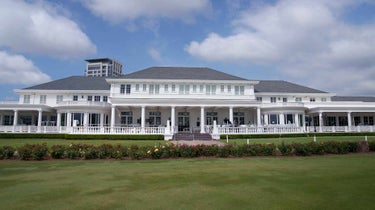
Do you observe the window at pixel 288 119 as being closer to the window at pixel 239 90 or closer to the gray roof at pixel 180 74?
the window at pixel 239 90

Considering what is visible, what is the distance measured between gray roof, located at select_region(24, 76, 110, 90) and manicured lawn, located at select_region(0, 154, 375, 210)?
33.0 meters

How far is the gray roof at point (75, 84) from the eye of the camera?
40725 millimetres

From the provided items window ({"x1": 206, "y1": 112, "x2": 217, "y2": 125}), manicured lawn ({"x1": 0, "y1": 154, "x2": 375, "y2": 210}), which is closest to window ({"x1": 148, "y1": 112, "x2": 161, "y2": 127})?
window ({"x1": 206, "y1": 112, "x2": 217, "y2": 125})

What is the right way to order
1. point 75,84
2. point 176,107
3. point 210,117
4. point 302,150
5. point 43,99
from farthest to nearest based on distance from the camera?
1. point 75,84
2. point 43,99
3. point 210,117
4. point 176,107
5. point 302,150

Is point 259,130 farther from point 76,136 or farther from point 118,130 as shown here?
point 76,136

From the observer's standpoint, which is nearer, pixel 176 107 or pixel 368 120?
pixel 176 107

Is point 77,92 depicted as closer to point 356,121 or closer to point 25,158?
point 25,158

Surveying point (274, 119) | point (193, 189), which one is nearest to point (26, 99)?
point (274, 119)

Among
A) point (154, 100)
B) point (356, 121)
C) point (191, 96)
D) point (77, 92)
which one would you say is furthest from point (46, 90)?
point (356, 121)

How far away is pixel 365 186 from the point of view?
289 inches

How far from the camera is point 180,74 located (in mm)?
38812

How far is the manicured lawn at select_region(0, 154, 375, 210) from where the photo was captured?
19.0 ft

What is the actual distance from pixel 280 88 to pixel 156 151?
35.0 meters

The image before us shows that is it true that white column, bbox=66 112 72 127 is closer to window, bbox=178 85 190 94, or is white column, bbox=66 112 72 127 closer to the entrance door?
the entrance door
